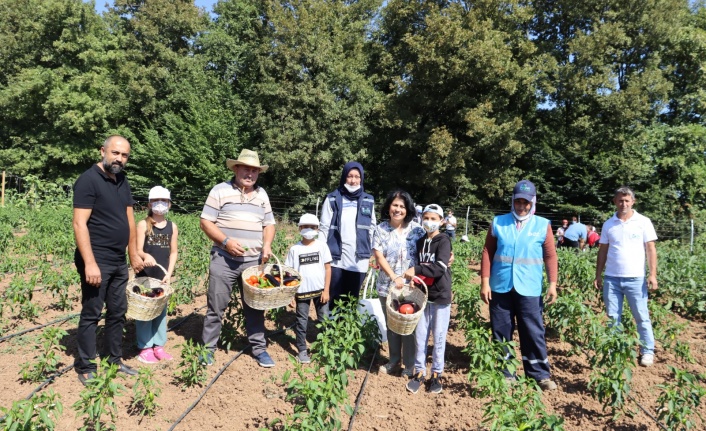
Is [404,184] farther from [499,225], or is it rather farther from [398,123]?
[499,225]

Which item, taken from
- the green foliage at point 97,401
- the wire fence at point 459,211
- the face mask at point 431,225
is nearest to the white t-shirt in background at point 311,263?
the face mask at point 431,225

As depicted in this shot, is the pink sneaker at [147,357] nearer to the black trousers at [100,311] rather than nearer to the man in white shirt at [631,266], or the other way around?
the black trousers at [100,311]

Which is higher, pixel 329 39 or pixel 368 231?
pixel 329 39

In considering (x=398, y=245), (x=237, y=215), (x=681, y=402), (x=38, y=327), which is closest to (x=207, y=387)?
(x=237, y=215)

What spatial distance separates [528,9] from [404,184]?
28.9 ft

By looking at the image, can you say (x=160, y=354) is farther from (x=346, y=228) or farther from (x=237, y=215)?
(x=346, y=228)

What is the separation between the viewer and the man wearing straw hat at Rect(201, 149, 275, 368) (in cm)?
425

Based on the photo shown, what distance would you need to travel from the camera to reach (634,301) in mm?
4758

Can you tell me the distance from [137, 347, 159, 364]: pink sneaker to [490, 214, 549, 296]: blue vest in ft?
9.78

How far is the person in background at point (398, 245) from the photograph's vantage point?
14.0ft

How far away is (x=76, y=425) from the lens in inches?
130

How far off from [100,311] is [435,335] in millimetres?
2561

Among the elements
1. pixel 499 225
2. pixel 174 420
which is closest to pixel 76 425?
pixel 174 420

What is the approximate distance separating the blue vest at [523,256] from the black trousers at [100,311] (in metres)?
2.97
